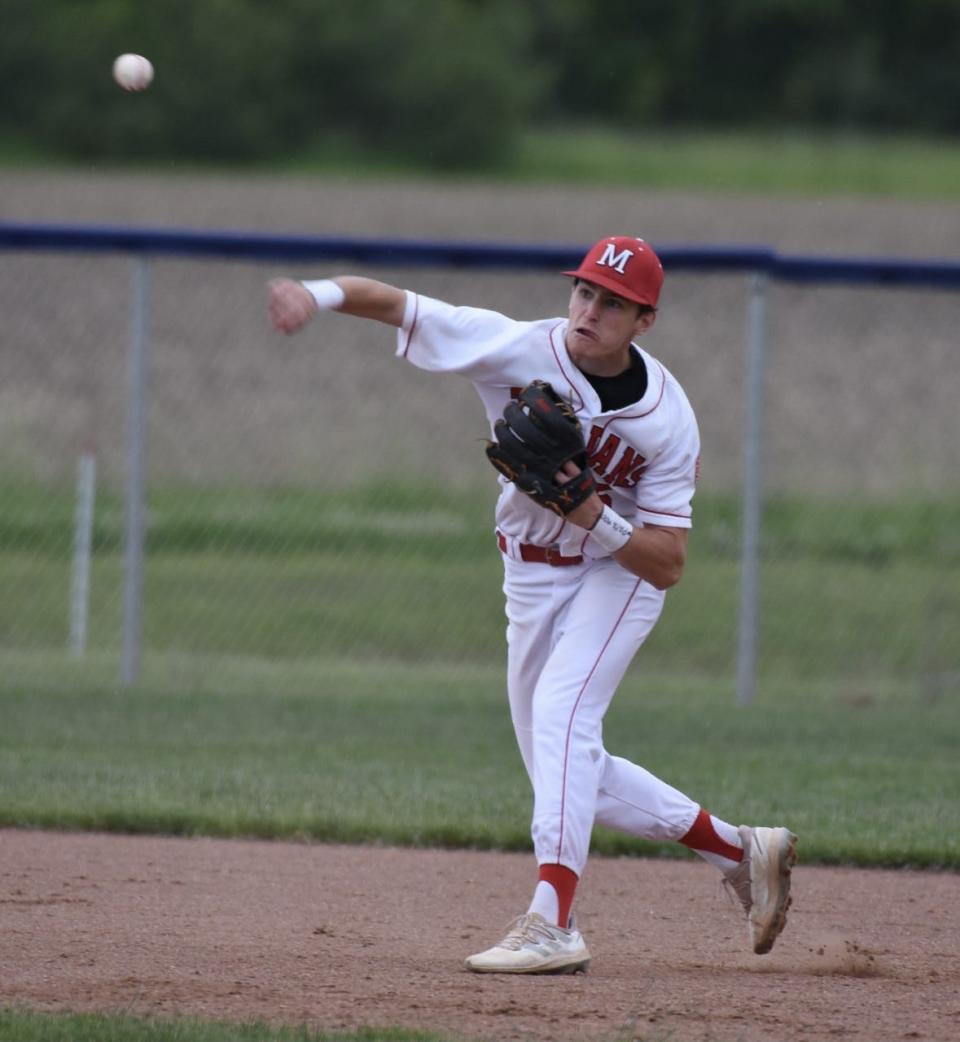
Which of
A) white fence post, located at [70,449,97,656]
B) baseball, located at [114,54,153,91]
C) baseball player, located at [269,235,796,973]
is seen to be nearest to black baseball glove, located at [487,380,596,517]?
baseball player, located at [269,235,796,973]

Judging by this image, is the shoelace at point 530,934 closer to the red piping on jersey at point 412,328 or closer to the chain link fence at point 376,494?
the red piping on jersey at point 412,328

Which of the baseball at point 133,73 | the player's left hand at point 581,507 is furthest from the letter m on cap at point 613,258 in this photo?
the baseball at point 133,73

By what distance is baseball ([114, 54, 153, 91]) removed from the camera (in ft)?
23.4

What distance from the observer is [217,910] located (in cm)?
501

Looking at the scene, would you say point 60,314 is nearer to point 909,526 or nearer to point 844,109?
point 909,526

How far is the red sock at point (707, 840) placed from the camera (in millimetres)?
4727

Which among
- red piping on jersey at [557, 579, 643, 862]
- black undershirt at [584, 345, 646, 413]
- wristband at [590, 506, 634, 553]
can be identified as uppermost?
black undershirt at [584, 345, 646, 413]

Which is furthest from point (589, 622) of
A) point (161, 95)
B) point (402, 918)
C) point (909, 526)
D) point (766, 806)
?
point (161, 95)

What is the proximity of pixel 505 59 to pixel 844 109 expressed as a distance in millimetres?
8675

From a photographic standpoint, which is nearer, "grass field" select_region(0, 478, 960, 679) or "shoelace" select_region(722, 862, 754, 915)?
"shoelace" select_region(722, 862, 754, 915)

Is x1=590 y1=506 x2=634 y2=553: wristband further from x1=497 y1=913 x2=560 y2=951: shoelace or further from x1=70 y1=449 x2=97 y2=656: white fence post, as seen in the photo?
x1=70 y1=449 x2=97 y2=656: white fence post

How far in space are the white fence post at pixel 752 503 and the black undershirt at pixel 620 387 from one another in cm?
449

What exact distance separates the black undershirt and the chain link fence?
5009 millimetres

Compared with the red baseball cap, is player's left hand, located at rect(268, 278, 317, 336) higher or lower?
lower
